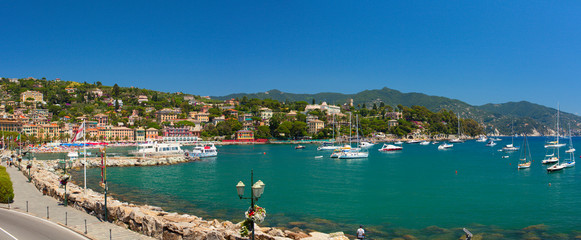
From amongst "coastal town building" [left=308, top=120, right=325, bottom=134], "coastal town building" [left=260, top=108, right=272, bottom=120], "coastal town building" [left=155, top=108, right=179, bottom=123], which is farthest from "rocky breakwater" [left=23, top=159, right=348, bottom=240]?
"coastal town building" [left=260, top=108, right=272, bottom=120]

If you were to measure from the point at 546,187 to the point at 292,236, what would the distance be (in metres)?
29.6

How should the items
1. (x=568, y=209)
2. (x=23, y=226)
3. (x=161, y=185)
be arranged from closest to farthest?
(x=23, y=226) → (x=568, y=209) → (x=161, y=185)

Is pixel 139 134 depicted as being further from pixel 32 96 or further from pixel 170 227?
pixel 170 227

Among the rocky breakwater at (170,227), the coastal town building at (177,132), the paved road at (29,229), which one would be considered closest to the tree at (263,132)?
the coastal town building at (177,132)

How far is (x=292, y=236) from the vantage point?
48.0 ft

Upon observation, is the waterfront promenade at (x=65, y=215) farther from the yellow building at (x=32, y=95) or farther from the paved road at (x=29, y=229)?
the yellow building at (x=32, y=95)

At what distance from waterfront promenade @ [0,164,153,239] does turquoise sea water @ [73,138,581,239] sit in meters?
6.45

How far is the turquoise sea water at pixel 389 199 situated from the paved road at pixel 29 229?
8693mm

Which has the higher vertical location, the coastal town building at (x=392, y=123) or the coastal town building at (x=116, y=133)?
the coastal town building at (x=392, y=123)

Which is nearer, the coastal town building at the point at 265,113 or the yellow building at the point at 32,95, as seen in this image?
the yellow building at the point at 32,95

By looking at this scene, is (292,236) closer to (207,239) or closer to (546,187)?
(207,239)

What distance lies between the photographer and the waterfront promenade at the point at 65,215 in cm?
1327

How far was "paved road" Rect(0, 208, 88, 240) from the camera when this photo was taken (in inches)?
504

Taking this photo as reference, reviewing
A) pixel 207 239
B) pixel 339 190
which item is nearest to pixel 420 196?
pixel 339 190
